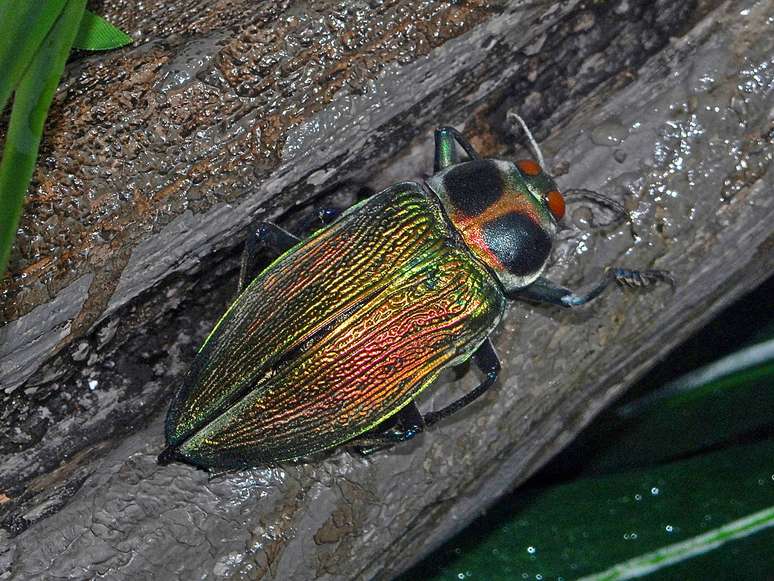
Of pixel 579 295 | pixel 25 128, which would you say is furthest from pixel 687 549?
pixel 25 128

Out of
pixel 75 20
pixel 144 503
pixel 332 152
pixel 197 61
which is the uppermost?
pixel 75 20

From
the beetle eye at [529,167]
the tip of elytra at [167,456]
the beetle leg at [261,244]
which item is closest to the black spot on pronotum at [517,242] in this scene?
the beetle eye at [529,167]

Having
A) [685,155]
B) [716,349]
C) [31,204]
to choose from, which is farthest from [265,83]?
[716,349]

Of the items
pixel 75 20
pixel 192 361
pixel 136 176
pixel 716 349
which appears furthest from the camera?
pixel 716 349

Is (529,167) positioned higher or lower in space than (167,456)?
higher

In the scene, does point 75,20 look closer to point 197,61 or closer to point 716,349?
point 197,61

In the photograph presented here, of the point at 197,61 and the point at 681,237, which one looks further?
the point at 681,237

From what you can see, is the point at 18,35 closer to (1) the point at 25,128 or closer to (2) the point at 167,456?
(1) the point at 25,128
